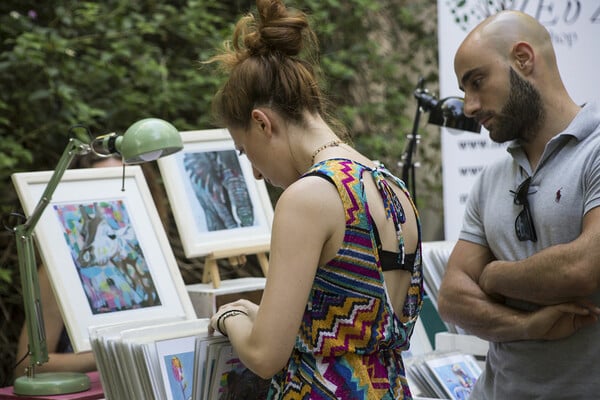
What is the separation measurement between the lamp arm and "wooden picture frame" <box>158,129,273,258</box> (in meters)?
0.50

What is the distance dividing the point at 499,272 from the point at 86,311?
42.8 inches

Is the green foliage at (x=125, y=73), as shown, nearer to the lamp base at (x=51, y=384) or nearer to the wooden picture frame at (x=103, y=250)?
the wooden picture frame at (x=103, y=250)

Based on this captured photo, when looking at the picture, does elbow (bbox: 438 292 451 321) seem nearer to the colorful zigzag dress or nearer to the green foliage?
the colorful zigzag dress

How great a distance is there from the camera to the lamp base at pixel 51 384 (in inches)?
88.1

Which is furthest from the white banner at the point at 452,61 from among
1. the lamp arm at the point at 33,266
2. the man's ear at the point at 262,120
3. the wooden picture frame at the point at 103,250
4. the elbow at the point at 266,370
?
the elbow at the point at 266,370

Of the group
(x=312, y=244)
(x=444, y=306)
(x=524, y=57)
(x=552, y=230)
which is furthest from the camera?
(x=444, y=306)

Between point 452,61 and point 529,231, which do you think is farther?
point 452,61

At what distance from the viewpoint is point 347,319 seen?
1.55 meters

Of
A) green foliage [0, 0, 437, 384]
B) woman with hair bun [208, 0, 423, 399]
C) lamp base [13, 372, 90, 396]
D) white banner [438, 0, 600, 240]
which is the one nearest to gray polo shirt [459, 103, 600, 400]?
woman with hair bun [208, 0, 423, 399]

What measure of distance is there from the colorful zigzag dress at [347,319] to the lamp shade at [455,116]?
1.24 m

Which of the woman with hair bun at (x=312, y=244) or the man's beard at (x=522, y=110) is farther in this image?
the man's beard at (x=522, y=110)

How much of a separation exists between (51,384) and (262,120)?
1.04 m

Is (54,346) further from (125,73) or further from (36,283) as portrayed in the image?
(125,73)

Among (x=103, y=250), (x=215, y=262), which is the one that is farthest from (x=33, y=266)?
(x=215, y=262)
